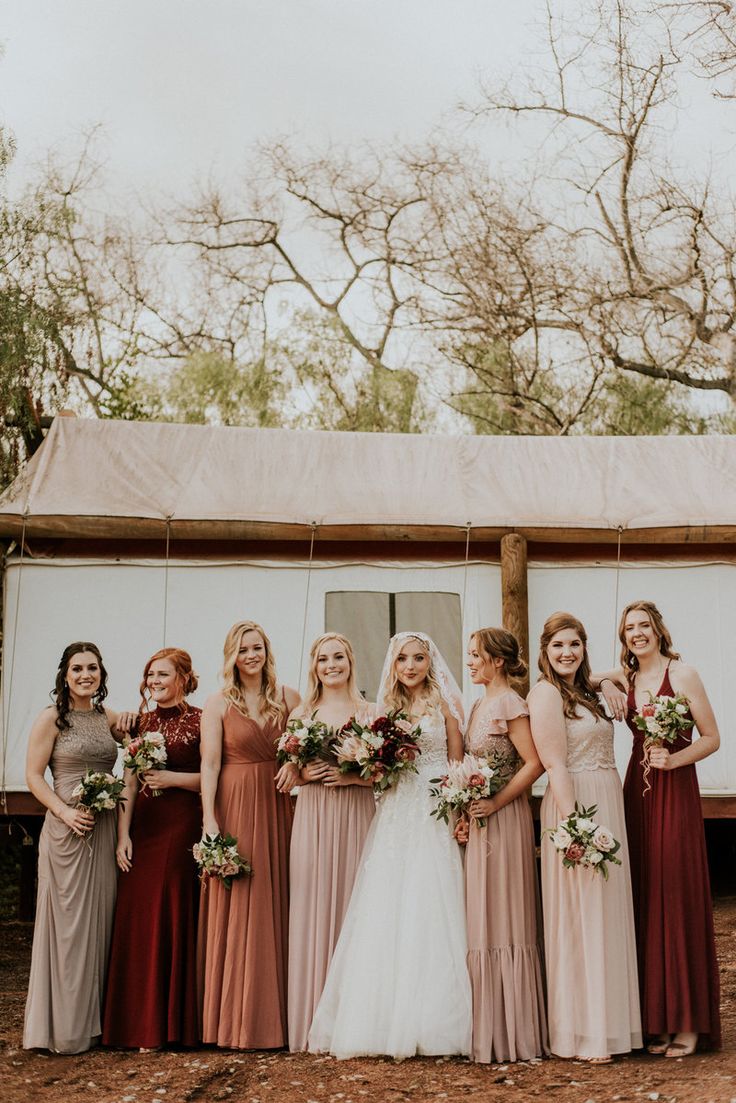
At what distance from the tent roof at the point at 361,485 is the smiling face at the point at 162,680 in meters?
3.22

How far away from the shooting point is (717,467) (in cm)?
955

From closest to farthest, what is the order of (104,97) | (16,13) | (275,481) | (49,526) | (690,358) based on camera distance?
(49,526) < (275,481) < (690,358) < (16,13) < (104,97)

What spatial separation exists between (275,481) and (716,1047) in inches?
216

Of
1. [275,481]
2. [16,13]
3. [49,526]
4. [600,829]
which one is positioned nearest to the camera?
[600,829]

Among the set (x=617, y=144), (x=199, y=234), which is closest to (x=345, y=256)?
(x=199, y=234)

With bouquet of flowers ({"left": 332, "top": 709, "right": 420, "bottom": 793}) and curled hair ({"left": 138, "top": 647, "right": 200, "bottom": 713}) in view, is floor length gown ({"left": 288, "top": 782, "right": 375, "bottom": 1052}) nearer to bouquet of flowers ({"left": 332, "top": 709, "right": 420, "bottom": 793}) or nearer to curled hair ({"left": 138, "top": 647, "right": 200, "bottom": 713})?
bouquet of flowers ({"left": 332, "top": 709, "right": 420, "bottom": 793})

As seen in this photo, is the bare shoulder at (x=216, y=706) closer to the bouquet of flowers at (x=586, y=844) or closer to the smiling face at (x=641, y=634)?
the bouquet of flowers at (x=586, y=844)

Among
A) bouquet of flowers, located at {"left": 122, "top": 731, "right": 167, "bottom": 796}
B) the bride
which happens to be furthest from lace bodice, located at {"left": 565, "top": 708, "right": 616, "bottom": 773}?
bouquet of flowers, located at {"left": 122, "top": 731, "right": 167, "bottom": 796}

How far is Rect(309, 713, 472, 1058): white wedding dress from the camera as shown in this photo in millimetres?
4633

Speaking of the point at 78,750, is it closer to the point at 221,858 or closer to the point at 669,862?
the point at 221,858

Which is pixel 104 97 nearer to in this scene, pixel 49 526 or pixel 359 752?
pixel 49 526

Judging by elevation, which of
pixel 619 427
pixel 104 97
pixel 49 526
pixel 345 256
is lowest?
pixel 49 526

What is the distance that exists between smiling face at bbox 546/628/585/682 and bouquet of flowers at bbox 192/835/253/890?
1617mm

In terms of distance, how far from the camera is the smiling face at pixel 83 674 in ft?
17.4
